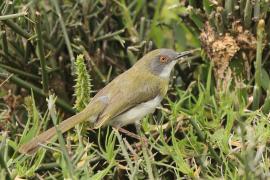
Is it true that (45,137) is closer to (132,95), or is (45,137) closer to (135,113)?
(135,113)

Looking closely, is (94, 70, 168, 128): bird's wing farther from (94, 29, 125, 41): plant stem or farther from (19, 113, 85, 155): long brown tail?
(94, 29, 125, 41): plant stem

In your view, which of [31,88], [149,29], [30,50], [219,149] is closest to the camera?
[219,149]

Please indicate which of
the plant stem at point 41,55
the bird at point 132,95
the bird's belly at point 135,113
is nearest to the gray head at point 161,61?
the bird at point 132,95

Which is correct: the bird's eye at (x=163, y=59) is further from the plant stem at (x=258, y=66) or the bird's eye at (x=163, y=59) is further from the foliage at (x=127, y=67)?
the plant stem at (x=258, y=66)

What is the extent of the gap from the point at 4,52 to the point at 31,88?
0.25 m

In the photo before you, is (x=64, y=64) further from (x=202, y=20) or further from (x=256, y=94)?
(x=256, y=94)

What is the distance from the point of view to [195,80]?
3.71 metres

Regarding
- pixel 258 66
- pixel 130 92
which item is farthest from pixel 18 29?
pixel 258 66

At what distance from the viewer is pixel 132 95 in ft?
11.4

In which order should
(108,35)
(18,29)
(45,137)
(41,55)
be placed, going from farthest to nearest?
(108,35) < (18,29) < (41,55) < (45,137)

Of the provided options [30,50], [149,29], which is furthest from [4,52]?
[149,29]

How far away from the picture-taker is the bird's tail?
278cm

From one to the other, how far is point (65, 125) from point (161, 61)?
2.66 feet

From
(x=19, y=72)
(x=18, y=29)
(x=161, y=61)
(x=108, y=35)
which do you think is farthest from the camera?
(x=161, y=61)
